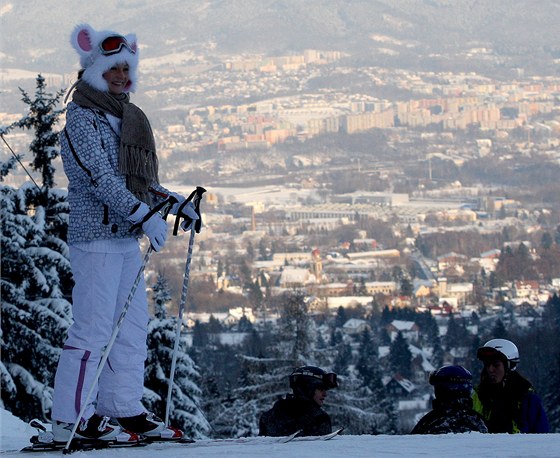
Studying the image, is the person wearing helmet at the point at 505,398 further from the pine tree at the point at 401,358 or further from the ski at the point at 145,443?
the pine tree at the point at 401,358

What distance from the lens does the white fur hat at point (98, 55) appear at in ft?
14.3

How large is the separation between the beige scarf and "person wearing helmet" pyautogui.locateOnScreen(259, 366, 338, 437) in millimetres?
936

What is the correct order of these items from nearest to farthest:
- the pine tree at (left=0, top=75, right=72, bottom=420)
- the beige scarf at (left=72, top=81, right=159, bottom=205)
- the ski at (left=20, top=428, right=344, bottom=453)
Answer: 1. the ski at (left=20, top=428, right=344, bottom=453)
2. the beige scarf at (left=72, top=81, right=159, bottom=205)
3. the pine tree at (left=0, top=75, right=72, bottom=420)

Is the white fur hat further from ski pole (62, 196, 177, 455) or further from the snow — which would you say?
the snow

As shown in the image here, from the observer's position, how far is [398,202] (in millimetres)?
120438

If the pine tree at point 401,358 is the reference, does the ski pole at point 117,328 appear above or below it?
above

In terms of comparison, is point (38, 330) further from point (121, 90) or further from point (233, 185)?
point (233, 185)

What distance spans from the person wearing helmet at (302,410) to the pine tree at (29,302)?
643cm

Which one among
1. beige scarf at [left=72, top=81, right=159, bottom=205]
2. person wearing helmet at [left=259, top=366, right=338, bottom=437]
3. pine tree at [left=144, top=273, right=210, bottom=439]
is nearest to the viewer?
beige scarf at [left=72, top=81, right=159, bottom=205]

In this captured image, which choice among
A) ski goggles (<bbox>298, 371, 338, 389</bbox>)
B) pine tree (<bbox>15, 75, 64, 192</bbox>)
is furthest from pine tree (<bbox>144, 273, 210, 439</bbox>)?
ski goggles (<bbox>298, 371, 338, 389</bbox>)

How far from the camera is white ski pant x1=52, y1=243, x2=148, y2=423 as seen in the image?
417 cm

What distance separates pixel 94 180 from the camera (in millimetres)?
4219

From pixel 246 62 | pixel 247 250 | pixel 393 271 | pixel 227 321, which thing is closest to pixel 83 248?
pixel 227 321

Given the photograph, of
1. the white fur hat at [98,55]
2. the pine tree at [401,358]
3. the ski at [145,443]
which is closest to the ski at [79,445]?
the ski at [145,443]
